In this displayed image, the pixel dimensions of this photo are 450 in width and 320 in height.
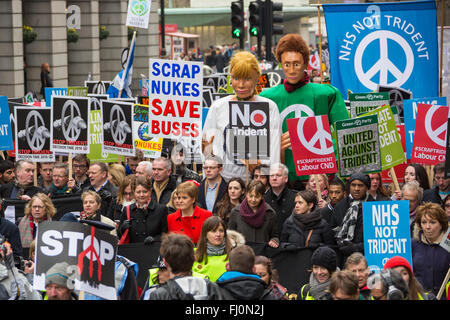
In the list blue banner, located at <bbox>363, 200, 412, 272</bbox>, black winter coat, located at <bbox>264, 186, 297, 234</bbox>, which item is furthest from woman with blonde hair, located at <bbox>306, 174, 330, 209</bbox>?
blue banner, located at <bbox>363, 200, 412, 272</bbox>

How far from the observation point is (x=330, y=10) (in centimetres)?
1244

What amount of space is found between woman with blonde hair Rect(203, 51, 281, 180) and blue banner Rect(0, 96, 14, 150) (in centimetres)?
410

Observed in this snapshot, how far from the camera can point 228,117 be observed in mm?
10977

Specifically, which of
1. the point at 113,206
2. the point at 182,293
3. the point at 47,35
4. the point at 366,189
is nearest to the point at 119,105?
the point at 113,206

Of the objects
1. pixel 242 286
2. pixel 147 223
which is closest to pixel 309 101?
pixel 147 223

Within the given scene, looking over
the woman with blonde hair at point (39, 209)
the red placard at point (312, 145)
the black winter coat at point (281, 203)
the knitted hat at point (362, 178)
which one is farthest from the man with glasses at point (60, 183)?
the knitted hat at point (362, 178)

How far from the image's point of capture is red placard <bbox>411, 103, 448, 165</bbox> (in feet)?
39.9

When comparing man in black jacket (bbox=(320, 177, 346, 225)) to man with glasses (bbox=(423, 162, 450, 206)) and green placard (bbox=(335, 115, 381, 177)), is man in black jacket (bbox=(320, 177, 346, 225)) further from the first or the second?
man with glasses (bbox=(423, 162, 450, 206))

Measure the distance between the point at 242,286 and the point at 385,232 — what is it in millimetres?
2356

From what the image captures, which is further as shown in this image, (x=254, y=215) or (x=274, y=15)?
(x=274, y=15)

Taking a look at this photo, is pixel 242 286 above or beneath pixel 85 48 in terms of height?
beneath

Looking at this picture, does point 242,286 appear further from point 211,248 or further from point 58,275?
point 211,248

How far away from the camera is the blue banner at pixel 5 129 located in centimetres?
A: 1445
